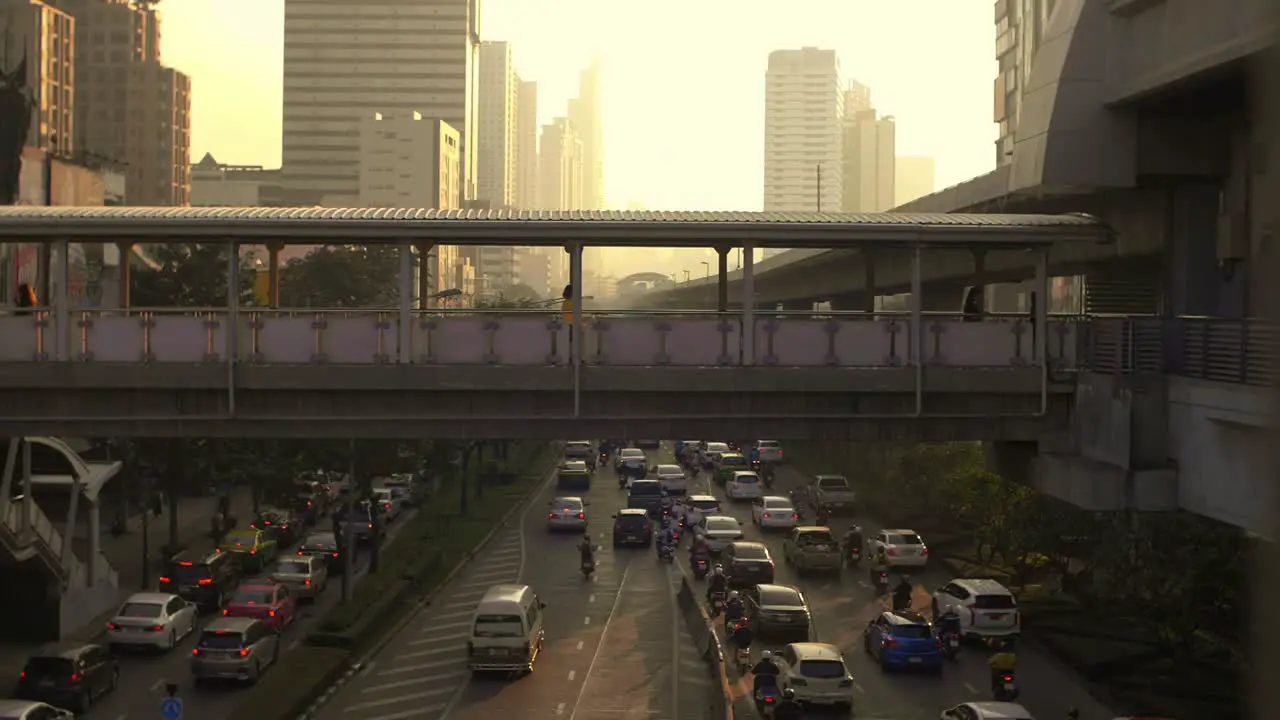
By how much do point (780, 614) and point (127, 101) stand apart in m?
121

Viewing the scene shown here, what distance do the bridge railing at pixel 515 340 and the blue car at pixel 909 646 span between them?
9063 millimetres

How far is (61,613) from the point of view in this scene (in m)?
28.6

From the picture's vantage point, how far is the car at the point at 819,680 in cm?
2192

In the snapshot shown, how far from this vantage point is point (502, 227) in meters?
17.2

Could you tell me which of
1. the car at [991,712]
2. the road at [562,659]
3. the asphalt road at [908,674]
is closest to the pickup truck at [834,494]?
the road at [562,659]

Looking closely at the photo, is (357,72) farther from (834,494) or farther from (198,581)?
(198,581)

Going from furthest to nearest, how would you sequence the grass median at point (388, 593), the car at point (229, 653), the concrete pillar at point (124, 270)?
the car at point (229, 653)
the grass median at point (388, 593)
the concrete pillar at point (124, 270)

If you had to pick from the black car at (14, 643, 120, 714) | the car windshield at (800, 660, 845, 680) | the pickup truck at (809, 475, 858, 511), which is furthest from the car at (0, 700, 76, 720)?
the pickup truck at (809, 475, 858, 511)

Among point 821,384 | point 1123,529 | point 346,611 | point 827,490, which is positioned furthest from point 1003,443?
point 827,490

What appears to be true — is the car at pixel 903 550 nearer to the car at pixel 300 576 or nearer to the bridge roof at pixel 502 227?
the car at pixel 300 576

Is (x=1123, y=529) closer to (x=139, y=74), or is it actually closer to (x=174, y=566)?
(x=174, y=566)

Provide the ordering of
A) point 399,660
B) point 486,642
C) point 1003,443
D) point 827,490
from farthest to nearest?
point 827,490 → point 399,660 → point 486,642 → point 1003,443

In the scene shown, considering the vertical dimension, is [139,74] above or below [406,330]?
above

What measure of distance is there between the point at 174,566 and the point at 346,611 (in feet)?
18.3
